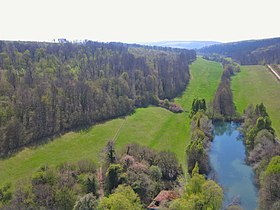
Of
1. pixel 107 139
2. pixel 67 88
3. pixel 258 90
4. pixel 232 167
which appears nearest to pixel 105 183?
pixel 232 167

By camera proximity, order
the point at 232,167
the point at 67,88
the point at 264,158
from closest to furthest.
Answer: the point at 264,158 → the point at 232,167 → the point at 67,88

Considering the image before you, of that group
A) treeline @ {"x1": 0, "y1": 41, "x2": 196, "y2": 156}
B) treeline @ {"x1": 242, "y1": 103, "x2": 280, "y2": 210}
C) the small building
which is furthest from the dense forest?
treeline @ {"x1": 0, "y1": 41, "x2": 196, "y2": 156}

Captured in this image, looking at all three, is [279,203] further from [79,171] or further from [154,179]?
[79,171]

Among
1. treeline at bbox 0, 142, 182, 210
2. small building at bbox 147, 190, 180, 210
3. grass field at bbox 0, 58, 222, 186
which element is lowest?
grass field at bbox 0, 58, 222, 186

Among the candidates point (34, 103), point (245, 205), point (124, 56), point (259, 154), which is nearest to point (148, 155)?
point (245, 205)

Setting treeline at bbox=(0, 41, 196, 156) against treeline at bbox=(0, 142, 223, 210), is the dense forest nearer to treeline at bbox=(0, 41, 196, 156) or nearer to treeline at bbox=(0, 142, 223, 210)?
treeline at bbox=(0, 142, 223, 210)

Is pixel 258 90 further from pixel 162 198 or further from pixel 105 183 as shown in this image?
pixel 105 183

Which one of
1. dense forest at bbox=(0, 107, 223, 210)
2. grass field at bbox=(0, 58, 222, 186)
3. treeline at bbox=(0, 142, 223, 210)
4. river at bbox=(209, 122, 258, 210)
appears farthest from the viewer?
grass field at bbox=(0, 58, 222, 186)
